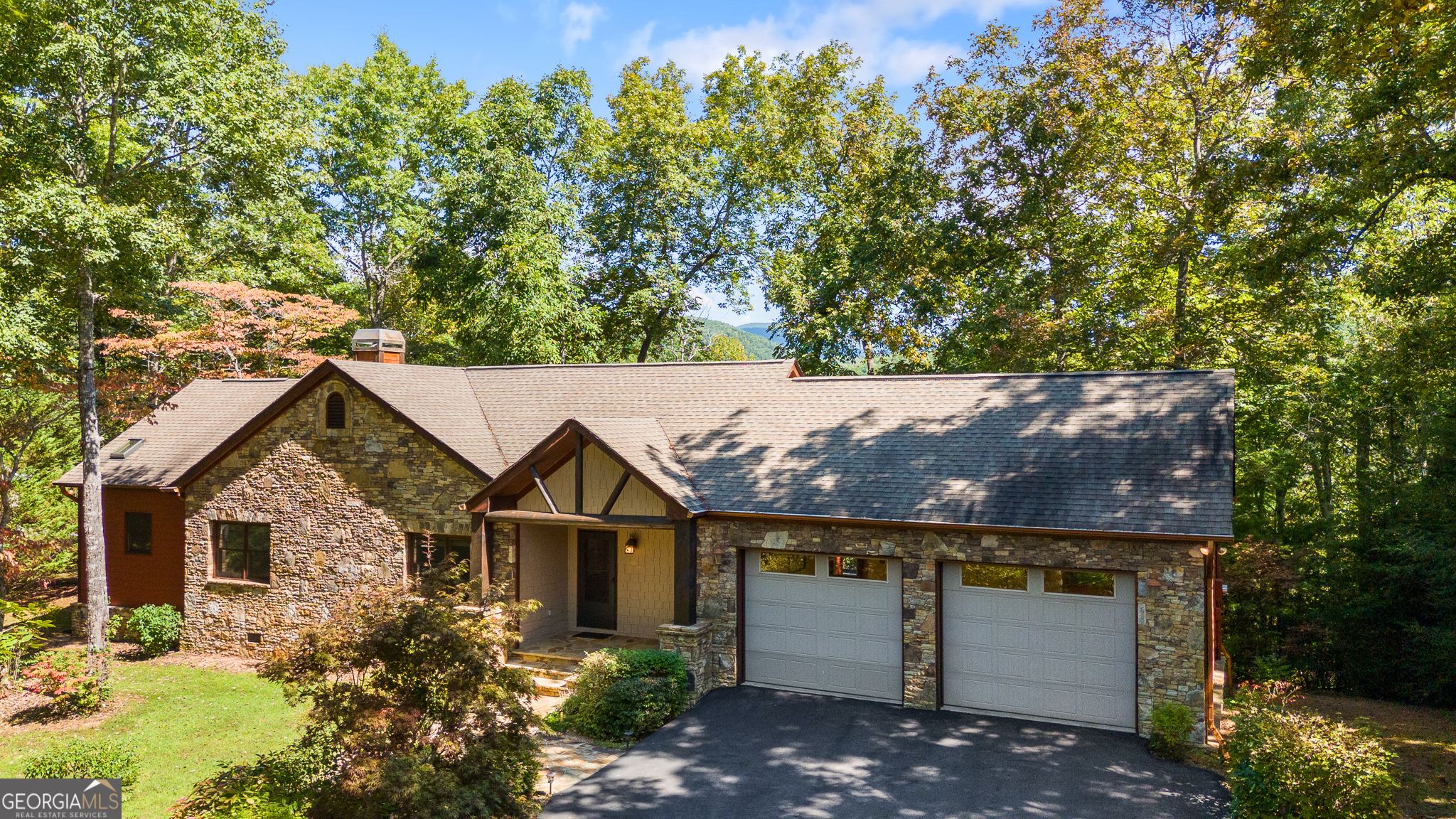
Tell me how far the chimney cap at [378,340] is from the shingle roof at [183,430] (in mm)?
1861

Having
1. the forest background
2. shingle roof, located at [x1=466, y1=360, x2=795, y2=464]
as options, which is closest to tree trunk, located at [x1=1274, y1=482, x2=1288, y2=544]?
the forest background

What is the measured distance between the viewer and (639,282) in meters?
29.3

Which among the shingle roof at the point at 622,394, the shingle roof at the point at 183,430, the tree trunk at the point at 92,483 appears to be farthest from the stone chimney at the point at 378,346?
the tree trunk at the point at 92,483

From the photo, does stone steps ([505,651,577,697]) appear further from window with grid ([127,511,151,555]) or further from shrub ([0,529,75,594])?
shrub ([0,529,75,594])

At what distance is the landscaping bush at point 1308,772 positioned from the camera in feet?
25.6

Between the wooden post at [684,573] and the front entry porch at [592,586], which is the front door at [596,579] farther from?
the wooden post at [684,573]

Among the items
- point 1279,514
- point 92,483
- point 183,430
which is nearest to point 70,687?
point 92,483

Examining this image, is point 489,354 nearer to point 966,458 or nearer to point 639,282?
point 639,282

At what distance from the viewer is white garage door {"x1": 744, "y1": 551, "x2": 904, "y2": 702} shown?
41.1ft

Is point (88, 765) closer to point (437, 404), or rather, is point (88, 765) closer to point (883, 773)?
point (883, 773)

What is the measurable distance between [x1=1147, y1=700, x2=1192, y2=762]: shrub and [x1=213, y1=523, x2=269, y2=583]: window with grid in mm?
16128

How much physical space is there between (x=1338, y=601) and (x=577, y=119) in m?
26.9

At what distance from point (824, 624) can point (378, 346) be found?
12.6 metres

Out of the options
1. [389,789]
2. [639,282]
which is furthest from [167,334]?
[389,789]
